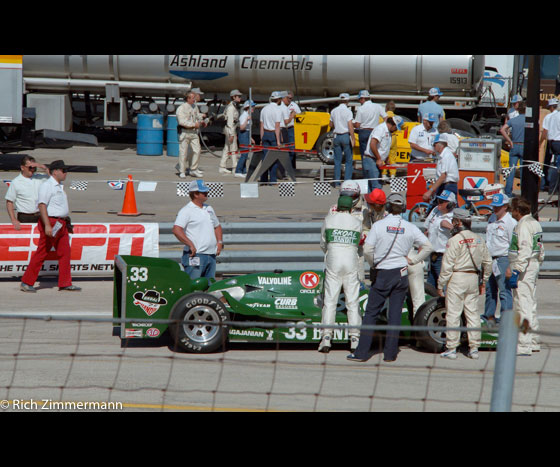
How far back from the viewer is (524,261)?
845 cm

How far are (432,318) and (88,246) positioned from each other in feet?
16.3

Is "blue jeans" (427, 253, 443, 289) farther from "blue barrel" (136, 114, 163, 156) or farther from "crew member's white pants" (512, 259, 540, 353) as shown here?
"blue barrel" (136, 114, 163, 156)

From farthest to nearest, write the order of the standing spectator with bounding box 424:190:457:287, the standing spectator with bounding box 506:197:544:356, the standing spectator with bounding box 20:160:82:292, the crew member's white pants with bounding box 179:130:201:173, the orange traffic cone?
1. the crew member's white pants with bounding box 179:130:201:173
2. the orange traffic cone
3. the standing spectator with bounding box 20:160:82:292
4. the standing spectator with bounding box 424:190:457:287
5. the standing spectator with bounding box 506:197:544:356

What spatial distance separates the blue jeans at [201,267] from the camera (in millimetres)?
9289

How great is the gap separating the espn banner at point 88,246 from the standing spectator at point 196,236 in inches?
79.0

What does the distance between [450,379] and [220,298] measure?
8.07 feet

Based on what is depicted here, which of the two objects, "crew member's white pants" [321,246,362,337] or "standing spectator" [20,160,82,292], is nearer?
"crew member's white pants" [321,246,362,337]

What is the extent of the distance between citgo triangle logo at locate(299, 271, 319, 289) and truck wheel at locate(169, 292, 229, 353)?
97cm

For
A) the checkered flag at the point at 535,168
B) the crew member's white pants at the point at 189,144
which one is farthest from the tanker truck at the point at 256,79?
the checkered flag at the point at 535,168

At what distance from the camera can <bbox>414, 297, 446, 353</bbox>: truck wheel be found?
27.7 feet

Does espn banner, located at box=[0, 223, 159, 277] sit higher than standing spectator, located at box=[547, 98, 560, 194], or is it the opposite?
standing spectator, located at box=[547, 98, 560, 194]

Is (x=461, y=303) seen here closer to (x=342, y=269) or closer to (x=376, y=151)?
(x=342, y=269)

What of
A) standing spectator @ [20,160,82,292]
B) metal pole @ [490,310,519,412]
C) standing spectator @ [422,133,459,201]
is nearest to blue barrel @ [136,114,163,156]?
standing spectator @ [422,133,459,201]

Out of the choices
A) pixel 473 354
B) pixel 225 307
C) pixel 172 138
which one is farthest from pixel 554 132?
pixel 172 138
